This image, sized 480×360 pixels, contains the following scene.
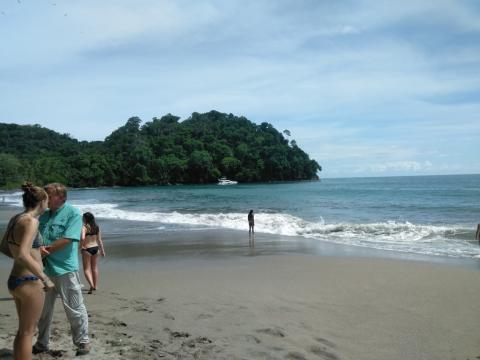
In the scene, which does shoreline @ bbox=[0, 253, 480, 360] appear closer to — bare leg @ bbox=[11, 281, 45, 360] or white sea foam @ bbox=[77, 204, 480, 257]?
bare leg @ bbox=[11, 281, 45, 360]

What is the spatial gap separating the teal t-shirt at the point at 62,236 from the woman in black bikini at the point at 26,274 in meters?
0.58

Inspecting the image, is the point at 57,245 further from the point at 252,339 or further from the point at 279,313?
the point at 279,313

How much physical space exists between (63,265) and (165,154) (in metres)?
115

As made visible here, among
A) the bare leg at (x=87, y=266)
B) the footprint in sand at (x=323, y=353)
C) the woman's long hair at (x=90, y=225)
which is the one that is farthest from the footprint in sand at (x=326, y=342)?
the woman's long hair at (x=90, y=225)

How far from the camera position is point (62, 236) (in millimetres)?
4098

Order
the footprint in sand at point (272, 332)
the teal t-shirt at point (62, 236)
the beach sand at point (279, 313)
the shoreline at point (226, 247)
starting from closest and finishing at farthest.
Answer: the teal t-shirt at point (62, 236) < the beach sand at point (279, 313) < the footprint in sand at point (272, 332) < the shoreline at point (226, 247)

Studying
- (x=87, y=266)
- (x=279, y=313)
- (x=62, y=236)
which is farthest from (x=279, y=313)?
(x=87, y=266)

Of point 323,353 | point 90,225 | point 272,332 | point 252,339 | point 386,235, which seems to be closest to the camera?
point 323,353

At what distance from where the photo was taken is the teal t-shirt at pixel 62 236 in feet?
13.4

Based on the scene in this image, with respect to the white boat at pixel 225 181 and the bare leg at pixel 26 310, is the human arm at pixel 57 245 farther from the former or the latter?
the white boat at pixel 225 181

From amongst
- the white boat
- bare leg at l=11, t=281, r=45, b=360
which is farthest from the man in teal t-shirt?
the white boat

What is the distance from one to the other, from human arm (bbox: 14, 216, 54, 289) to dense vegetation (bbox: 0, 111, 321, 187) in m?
94.4

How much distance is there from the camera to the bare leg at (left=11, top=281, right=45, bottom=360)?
3.38 m

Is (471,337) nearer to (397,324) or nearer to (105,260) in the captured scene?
(397,324)
